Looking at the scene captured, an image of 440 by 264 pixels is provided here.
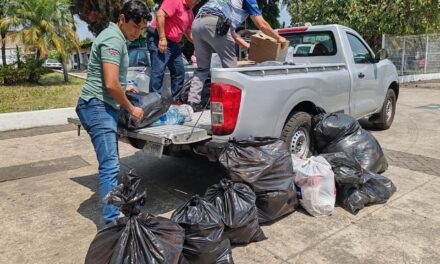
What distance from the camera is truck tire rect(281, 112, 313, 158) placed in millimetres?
4094

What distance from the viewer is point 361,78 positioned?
5672mm

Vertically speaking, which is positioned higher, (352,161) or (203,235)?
(352,161)

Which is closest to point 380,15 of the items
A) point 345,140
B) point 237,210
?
point 345,140

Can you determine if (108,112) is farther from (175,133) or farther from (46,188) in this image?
(46,188)

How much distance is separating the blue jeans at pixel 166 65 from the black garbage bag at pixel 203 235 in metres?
2.25

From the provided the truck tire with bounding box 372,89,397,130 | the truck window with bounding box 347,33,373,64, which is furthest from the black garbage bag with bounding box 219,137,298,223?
the truck tire with bounding box 372,89,397,130

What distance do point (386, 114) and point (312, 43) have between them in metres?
2.25

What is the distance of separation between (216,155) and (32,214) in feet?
6.54

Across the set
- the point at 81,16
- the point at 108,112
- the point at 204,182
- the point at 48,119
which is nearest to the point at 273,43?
the point at 204,182

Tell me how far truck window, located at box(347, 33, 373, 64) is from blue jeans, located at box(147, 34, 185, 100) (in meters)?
2.61

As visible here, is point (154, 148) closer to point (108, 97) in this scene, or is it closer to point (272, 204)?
point (108, 97)

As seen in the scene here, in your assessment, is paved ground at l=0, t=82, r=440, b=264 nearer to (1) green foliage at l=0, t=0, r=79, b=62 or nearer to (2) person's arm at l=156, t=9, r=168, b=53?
(2) person's arm at l=156, t=9, r=168, b=53

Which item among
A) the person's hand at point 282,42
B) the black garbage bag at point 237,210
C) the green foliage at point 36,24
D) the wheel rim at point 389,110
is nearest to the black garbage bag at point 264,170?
the black garbage bag at point 237,210

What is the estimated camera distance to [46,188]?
4660 mm
